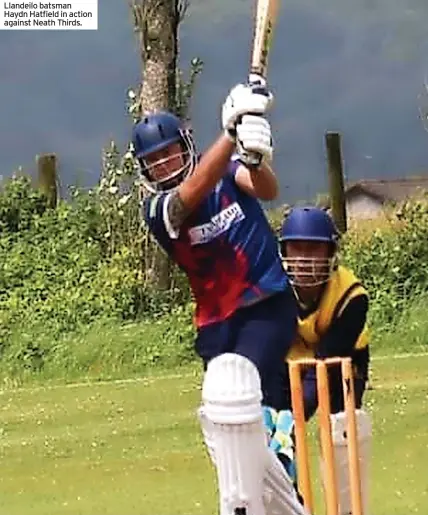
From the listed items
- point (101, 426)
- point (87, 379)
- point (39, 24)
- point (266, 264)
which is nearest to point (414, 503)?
point (266, 264)

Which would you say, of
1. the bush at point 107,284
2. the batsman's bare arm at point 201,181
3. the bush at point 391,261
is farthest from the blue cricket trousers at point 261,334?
the bush at point 391,261

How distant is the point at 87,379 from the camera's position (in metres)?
14.4

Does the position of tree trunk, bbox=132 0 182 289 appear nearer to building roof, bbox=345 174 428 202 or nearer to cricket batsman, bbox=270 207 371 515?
building roof, bbox=345 174 428 202

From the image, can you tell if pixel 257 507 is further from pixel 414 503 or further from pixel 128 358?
pixel 128 358

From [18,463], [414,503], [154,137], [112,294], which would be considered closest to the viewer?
[154,137]

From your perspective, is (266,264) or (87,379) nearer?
(266,264)

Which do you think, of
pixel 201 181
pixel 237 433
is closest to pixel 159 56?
pixel 201 181

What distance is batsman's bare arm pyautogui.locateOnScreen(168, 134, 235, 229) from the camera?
473 centimetres

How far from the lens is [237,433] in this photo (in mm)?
4500

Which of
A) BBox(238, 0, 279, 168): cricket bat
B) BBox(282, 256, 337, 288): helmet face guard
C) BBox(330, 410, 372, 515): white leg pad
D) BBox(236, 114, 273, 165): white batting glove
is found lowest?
BBox(330, 410, 372, 515): white leg pad

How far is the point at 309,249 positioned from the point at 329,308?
219mm

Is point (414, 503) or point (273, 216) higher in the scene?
point (273, 216)

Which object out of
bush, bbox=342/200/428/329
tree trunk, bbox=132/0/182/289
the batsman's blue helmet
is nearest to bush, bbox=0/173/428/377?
bush, bbox=342/200/428/329

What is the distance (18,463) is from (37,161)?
8.92 metres
